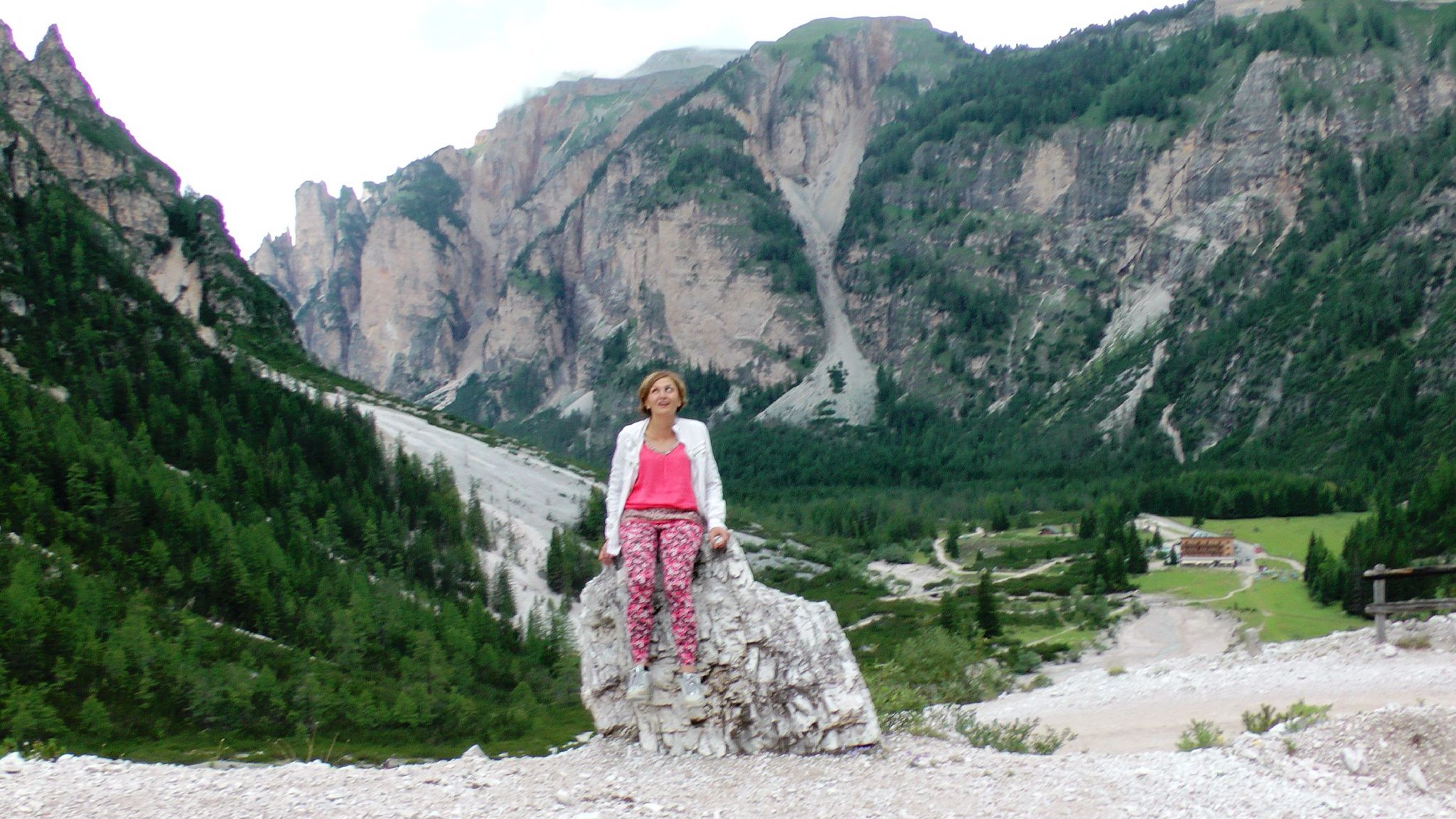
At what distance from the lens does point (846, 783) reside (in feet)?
35.5

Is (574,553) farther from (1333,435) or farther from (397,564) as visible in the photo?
(1333,435)

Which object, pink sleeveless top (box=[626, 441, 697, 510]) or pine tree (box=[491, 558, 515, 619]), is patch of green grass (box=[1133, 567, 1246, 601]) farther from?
pink sleeveless top (box=[626, 441, 697, 510])

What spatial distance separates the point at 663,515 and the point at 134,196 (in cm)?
15048

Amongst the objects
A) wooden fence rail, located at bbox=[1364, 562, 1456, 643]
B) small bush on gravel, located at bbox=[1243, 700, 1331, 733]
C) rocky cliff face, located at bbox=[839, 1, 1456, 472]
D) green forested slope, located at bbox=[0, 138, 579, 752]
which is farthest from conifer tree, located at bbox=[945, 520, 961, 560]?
small bush on gravel, located at bbox=[1243, 700, 1331, 733]

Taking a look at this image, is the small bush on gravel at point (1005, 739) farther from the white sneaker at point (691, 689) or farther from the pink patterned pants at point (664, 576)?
the pink patterned pants at point (664, 576)

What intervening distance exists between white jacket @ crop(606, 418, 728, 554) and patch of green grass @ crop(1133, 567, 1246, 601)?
6913cm

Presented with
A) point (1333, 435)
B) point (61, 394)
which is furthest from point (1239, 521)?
point (61, 394)

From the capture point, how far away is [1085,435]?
17288cm

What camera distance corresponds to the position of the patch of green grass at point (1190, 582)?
74812 millimetres

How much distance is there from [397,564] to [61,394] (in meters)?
26.3

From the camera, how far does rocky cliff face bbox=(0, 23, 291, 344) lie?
133000 mm

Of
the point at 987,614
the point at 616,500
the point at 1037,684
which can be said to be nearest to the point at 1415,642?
Result: the point at 616,500

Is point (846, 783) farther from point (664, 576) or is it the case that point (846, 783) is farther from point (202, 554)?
point (202, 554)

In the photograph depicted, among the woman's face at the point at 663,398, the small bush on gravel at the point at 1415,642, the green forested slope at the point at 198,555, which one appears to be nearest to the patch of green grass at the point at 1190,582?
the green forested slope at the point at 198,555
